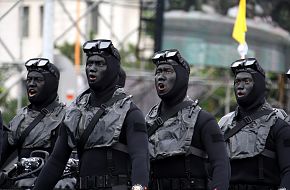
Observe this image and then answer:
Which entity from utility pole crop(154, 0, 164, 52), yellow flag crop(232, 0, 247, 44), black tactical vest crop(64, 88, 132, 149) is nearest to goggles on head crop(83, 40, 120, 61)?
black tactical vest crop(64, 88, 132, 149)

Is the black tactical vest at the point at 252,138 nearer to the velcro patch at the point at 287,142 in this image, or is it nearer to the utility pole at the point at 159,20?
the velcro patch at the point at 287,142

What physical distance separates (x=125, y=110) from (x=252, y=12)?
15.1 meters

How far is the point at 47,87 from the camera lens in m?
13.4

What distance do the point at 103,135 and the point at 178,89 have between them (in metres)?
1.17

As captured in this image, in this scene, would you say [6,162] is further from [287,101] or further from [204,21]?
[287,101]

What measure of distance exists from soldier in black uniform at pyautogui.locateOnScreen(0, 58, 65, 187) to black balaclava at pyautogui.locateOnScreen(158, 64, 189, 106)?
6.05 ft

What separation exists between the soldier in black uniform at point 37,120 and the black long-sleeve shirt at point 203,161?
5.91 feet

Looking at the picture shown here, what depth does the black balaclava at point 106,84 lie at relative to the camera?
11.0m

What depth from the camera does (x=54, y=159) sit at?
1109 centimetres

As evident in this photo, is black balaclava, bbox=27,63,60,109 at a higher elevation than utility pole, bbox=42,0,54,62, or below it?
below

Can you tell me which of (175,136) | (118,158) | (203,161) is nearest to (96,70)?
(118,158)

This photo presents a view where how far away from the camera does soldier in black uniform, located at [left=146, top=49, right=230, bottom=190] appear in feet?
38.0

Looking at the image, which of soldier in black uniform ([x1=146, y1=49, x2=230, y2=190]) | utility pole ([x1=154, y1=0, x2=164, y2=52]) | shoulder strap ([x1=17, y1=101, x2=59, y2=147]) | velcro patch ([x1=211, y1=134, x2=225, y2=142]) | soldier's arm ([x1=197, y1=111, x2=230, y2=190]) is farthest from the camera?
utility pole ([x1=154, y1=0, x2=164, y2=52])

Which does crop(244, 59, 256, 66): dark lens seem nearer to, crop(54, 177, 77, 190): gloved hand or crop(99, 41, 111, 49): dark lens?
crop(99, 41, 111, 49): dark lens
